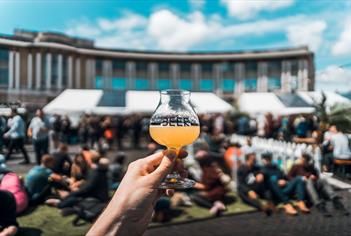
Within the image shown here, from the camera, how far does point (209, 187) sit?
263 inches

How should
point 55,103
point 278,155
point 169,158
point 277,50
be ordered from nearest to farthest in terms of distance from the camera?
point 169,158 → point 278,155 → point 55,103 → point 277,50

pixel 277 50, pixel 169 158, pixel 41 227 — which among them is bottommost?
pixel 41 227

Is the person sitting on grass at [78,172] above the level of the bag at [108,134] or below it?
below

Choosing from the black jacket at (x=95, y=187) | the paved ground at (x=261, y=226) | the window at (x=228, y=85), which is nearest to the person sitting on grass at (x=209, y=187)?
the paved ground at (x=261, y=226)

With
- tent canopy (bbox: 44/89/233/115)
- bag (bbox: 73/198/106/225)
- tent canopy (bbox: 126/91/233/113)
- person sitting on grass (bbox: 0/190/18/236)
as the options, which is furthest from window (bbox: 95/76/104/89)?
person sitting on grass (bbox: 0/190/18/236)

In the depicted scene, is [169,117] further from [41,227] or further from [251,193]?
[251,193]

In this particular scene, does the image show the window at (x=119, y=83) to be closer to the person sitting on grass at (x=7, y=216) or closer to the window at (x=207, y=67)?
the window at (x=207, y=67)

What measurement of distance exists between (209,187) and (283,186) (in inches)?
53.9

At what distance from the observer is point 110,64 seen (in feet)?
151

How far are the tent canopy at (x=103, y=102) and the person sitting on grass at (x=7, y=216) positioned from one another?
26.3ft

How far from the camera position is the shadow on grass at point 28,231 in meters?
5.15

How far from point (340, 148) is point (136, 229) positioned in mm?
3754

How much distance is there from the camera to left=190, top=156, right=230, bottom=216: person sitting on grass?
6598 mm

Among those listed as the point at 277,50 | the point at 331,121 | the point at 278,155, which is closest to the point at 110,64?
the point at 277,50
